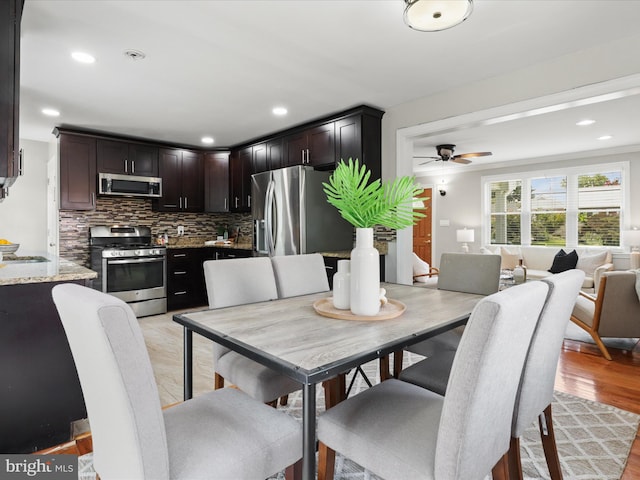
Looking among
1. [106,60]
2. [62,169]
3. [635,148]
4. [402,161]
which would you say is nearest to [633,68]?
[402,161]

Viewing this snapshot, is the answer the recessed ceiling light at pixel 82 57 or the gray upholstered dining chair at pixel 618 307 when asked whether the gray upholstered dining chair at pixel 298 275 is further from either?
the gray upholstered dining chair at pixel 618 307

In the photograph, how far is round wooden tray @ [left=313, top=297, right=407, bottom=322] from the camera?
1.56 metres

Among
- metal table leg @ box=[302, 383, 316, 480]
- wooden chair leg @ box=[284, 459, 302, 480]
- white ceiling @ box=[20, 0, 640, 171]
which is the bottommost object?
wooden chair leg @ box=[284, 459, 302, 480]

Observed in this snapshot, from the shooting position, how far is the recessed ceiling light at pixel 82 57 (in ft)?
8.73

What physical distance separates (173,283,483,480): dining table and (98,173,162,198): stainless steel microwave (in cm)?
385

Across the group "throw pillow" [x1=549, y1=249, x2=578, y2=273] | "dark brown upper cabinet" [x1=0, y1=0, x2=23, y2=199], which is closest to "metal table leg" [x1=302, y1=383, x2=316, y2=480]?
"dark brown upper cabinet" [x1=0, y1=0, x2=23, y2=199]

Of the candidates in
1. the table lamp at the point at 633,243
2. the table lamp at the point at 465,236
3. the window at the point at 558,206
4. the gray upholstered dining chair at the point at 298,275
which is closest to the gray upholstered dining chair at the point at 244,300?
the gray upholstered dining chair at the point at 298,275

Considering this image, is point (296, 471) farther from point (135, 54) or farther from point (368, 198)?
point (135, 54)

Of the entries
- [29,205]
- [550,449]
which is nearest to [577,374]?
[550,449]

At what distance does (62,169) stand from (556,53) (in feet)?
16.7

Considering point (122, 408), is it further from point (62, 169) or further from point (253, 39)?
point (62, 169)

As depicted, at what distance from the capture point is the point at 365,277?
158 centimetres

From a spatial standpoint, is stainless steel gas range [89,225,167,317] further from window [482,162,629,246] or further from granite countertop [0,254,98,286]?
window [482,162,629,246]

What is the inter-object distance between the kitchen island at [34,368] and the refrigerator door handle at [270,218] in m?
2.45
